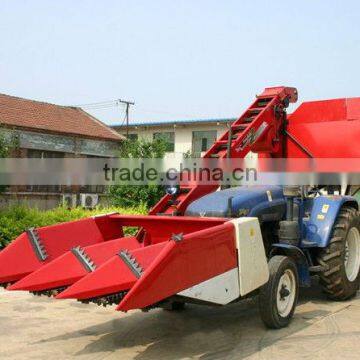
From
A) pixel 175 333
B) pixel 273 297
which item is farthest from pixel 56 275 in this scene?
A: pixel 273 297

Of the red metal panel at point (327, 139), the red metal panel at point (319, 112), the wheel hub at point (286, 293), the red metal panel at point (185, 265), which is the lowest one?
the wheel hub at point (286, 293)

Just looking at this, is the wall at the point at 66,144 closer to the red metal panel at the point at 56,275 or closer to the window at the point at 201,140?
the window at the point at 201,140

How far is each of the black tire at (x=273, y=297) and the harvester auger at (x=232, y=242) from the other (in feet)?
0.04

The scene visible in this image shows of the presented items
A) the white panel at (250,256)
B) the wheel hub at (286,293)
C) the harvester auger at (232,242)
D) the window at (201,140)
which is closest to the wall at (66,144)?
the window at (201,140)

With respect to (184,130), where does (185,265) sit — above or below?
below

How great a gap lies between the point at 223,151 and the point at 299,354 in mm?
2880

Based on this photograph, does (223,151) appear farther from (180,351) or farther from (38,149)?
(38,149)

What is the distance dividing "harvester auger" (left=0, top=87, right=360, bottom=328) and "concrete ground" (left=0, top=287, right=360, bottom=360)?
33cm

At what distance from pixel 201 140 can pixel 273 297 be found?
3009 cm

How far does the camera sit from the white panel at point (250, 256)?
499 centimetres

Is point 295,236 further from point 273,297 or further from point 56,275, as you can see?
point 56,275

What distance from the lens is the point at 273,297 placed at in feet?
17.8

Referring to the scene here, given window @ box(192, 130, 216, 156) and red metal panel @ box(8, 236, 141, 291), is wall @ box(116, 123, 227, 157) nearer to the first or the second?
window @ box(192, 130, 216, 156)

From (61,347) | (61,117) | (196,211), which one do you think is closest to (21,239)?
(61,347)
